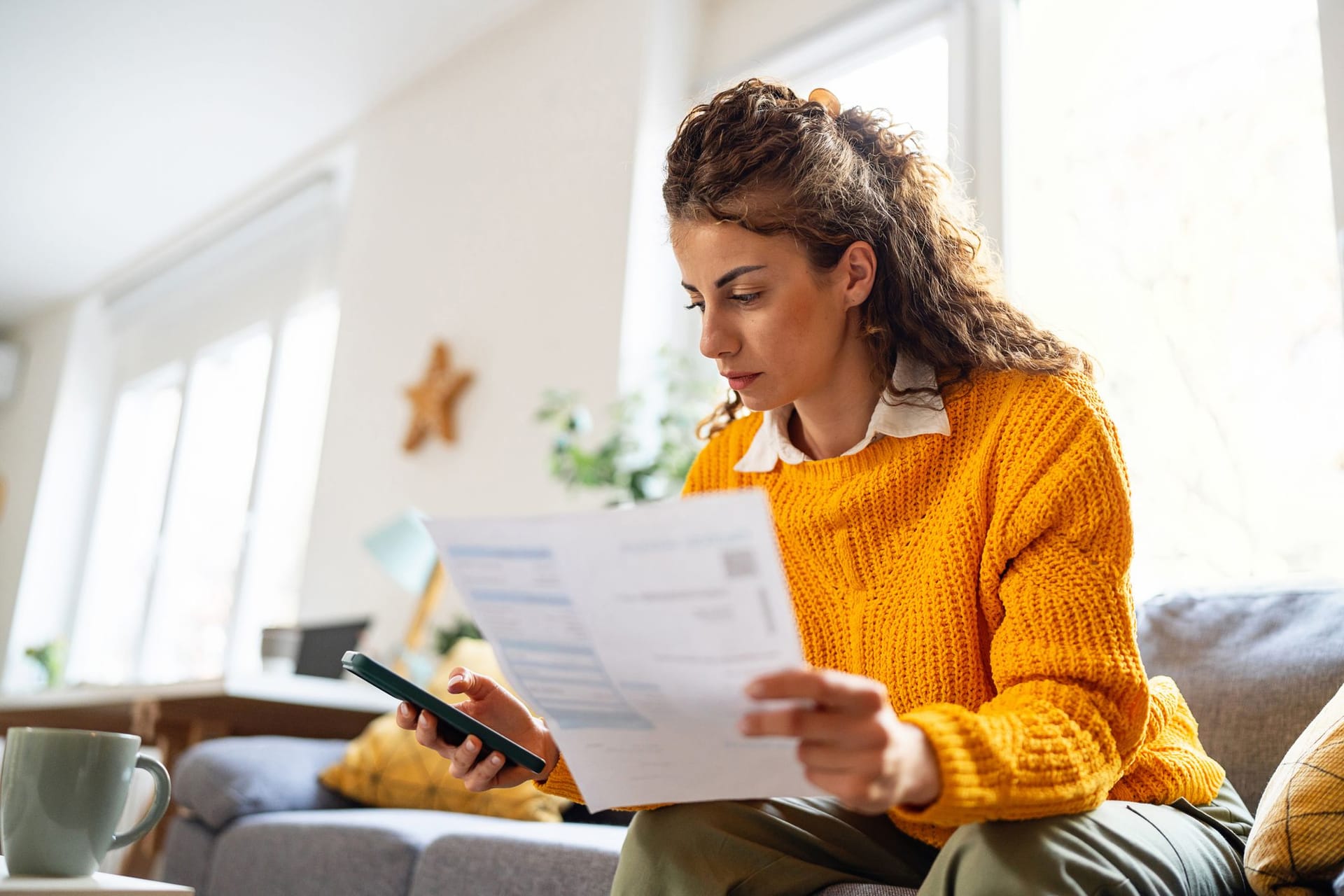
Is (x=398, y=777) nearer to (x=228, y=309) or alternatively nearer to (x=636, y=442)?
(x=636, y=442)

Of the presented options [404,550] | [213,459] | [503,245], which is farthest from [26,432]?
[404,550]

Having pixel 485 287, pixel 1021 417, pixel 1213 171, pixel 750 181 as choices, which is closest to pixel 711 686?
pixel 1021 417

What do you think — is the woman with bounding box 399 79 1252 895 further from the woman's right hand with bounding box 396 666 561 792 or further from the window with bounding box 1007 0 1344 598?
the window with bounding box 1007 0 1344 598

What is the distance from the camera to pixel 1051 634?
0.93 metres

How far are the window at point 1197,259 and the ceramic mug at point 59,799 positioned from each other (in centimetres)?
175

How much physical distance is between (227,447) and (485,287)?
2.26m

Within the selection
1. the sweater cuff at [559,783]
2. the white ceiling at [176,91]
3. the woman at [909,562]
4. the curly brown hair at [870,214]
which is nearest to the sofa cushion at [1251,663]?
the woman at [909,562]

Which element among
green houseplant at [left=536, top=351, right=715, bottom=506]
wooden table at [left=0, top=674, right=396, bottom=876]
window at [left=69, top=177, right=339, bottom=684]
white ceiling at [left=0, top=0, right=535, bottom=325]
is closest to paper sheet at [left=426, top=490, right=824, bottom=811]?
wooden table at [left=0, top=674, right=396, bottom=876]

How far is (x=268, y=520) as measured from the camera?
4.94 meters

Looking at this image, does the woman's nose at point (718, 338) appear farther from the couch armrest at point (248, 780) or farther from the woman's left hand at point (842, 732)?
the couch armrest at point (248, 780)

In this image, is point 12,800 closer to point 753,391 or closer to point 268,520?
point 753,391

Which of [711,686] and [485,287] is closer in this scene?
[711,686]

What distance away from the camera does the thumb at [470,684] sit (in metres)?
1.07

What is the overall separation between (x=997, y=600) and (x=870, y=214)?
0.44m
